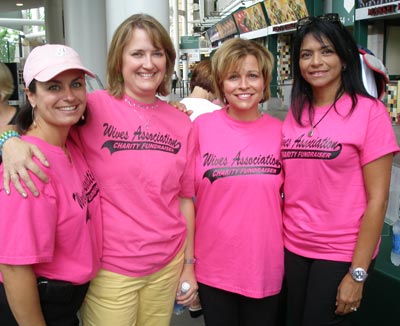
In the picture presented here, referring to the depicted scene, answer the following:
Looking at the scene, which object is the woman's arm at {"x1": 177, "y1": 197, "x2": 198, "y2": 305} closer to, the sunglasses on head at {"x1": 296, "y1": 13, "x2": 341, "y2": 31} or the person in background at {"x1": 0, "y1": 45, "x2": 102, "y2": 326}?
the person in background at {"x1": 0, "y1": 45, "x2": 102, "y2": 326}

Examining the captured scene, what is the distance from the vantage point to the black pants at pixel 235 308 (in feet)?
7.73

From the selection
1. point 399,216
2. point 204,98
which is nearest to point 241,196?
point 399,216

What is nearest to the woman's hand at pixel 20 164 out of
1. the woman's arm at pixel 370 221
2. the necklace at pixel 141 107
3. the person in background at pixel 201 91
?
the necklace at pixel 141 107

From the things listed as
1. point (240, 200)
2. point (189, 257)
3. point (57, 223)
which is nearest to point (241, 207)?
point (240, 200)

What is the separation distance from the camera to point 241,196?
2.25 metres

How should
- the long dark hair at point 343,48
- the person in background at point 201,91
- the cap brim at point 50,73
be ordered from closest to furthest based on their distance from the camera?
the cap brim at point 50,73 < the long dark hair at point 343,48 < the person in background at point 201,91

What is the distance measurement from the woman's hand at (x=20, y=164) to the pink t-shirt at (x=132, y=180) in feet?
1.34

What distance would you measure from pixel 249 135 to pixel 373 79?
2.31 ft

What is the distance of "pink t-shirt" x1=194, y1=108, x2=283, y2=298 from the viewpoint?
2.26 m

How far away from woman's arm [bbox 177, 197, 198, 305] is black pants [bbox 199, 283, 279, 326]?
58 mm

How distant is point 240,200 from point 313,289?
1.79ft

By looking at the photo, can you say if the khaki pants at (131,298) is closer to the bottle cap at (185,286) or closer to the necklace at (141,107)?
the bottle cap at (185,286)

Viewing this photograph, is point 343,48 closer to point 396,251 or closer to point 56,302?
point 396,251

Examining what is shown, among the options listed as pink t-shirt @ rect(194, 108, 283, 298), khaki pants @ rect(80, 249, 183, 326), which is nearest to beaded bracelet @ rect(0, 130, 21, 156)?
khaki pants @ rect(80, 249, 183, 326)
